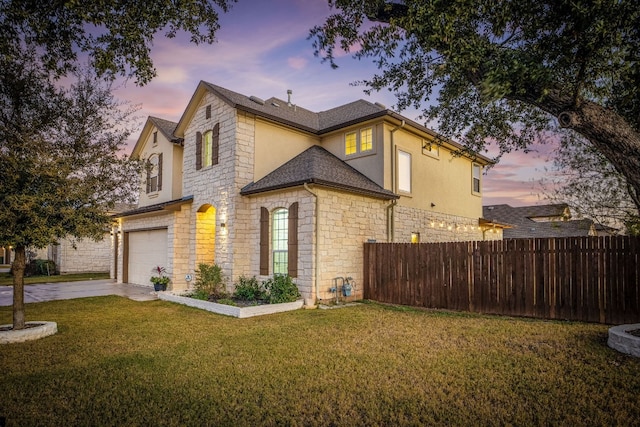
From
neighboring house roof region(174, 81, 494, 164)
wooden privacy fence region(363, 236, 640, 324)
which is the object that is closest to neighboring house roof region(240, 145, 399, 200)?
neighboring house roof region(174, 81, 494, 164)

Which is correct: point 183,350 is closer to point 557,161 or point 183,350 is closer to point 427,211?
point 557,161

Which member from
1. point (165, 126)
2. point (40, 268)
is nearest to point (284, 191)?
point (165, 126)

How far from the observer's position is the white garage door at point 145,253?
48.7 feet

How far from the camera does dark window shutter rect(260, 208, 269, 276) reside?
1109cm

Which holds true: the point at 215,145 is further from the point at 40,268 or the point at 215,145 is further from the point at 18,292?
the point at 40,268

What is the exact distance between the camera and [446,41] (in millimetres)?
5980

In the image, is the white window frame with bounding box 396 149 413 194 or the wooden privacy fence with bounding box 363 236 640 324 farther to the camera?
the white window frame with bounding box 396 149 413 194

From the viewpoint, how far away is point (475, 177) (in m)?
18.6

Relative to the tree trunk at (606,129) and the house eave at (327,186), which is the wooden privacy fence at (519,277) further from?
the tree trunk at (606,129)

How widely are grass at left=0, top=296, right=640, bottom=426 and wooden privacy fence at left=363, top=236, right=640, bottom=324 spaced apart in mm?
885

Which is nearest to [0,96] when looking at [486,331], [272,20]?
[272,20]

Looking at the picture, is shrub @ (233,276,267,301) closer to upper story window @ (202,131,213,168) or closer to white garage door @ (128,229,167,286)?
upper story window @ (202,131,213,168)

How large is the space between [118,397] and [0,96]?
20.2 ft

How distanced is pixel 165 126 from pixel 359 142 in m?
9.47
